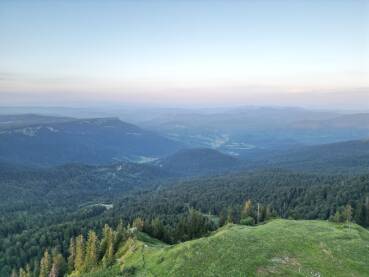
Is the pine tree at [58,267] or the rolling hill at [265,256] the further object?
the pine tree at [58,267]

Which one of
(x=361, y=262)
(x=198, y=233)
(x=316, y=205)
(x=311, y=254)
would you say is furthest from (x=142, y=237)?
(x=316, y=205)

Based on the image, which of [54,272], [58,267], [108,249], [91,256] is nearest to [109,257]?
[108,249]

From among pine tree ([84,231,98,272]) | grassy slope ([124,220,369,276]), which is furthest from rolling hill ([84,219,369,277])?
pine tree ([84,231,98,272])

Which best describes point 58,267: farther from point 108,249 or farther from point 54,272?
point 108,249

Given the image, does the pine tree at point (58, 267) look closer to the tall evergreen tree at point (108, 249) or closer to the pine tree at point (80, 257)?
the pine tree at point (80, 257)

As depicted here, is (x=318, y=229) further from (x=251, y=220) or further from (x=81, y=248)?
(x=81, y=248)

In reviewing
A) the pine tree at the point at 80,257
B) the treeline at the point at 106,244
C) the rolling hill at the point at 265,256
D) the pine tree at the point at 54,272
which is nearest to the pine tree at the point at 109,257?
the treeline at the point at 106,244

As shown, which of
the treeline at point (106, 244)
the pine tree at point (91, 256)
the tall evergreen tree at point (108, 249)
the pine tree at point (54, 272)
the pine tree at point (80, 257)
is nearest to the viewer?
the tall evergreen tree at point (108, 249)

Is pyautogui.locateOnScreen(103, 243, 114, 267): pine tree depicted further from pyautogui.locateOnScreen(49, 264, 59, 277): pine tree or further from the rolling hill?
pyautogui.locateOnScreen(49, 264, 59, 277): pine tree
